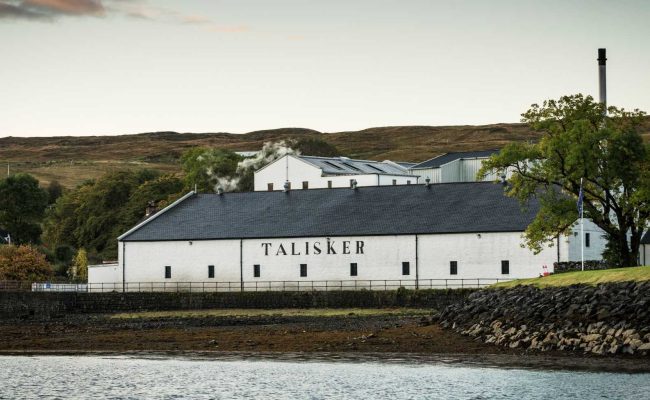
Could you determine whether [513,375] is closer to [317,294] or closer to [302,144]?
[317,294]

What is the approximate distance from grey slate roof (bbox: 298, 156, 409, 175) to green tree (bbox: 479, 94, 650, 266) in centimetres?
5863

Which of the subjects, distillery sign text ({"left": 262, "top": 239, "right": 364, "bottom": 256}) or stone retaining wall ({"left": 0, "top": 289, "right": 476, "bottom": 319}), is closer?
stone retaining wall ({"left": 0, "top": 289, "right": 476, "bottom": 319})

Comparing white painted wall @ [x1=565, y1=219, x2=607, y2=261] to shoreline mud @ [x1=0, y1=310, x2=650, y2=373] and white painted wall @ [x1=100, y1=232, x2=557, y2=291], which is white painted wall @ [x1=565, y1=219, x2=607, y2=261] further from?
shoreline mud @ [x1=0, y1=310, x2=650, y2=373]

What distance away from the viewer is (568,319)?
1836 inches

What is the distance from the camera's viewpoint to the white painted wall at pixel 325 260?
78812 millimetres

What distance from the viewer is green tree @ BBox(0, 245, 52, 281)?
9156 centimetres

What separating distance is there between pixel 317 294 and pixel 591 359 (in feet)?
120

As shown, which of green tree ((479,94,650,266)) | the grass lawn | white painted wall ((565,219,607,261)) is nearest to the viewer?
the grass lawn

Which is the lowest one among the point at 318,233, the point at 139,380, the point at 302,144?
the point at 139,380

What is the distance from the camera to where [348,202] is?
89.6 meters

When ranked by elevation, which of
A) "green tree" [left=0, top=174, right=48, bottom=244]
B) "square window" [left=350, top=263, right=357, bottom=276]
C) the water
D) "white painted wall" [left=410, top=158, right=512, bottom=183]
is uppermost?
"white painted wall" [left=410, top=158, right=512, bottom=183]

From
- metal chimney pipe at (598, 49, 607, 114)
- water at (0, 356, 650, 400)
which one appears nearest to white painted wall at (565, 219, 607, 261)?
metal chimney pipe at (598, 49, 607, 114)

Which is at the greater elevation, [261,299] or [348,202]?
[348,202]

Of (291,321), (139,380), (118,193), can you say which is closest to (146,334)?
(291,321)
